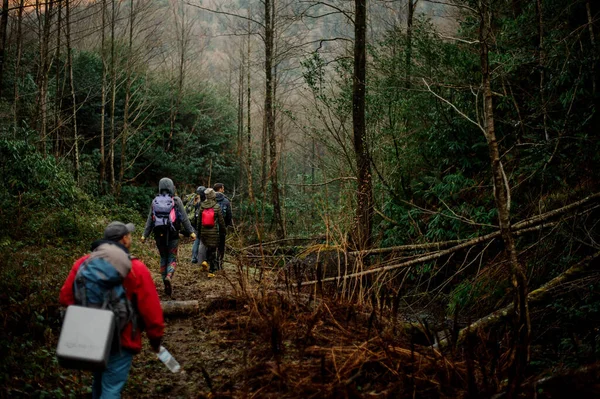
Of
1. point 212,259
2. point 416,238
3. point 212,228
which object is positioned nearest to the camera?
point 212,228

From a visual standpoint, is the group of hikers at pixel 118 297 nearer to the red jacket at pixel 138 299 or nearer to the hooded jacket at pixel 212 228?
the red jacket at pixel 138 299

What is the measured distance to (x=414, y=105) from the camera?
1072 cm

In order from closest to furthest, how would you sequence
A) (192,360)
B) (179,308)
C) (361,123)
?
(192,360) → (179,308) → (361,123)

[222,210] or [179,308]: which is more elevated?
[222,210]

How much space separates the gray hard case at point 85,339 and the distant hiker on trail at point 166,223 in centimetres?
446

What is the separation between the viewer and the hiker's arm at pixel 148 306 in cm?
334

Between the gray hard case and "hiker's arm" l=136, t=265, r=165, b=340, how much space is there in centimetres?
38

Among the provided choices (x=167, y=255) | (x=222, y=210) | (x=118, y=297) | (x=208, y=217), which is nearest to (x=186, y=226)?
(x=167, y=255)

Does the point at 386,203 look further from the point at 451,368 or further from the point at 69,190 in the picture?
the point at 69,190

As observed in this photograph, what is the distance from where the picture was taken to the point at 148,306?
3.36 meters

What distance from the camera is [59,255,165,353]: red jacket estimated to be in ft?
10.8

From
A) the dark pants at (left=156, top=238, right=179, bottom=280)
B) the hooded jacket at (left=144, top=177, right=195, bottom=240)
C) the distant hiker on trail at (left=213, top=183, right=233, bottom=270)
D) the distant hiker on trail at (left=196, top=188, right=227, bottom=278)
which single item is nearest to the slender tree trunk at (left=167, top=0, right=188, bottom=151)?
the distant hiker on trail at (left=213, top=183, right=233, bottom=270)

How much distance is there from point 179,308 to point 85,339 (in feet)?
12.1

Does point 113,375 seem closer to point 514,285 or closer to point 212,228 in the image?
point 514,285
